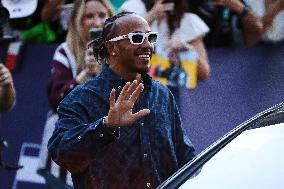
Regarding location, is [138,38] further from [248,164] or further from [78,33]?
[78,33]

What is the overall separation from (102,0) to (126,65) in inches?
103

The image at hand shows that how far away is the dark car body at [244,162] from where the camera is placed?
10.6 feet

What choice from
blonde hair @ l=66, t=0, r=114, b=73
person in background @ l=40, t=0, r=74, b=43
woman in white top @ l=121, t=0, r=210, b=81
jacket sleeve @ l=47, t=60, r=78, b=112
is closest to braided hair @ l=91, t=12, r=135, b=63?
jacket sleeve @ l=47, t=60, r=78, b=112

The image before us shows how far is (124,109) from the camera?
3.98m

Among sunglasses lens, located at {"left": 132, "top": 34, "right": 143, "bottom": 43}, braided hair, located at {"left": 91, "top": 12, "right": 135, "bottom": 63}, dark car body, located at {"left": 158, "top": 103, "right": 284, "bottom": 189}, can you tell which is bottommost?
braided hair, located at {"left": 91, "top": 12, "right": 135, "bottom": 63}

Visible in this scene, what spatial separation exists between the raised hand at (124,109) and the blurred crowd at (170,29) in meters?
2.51

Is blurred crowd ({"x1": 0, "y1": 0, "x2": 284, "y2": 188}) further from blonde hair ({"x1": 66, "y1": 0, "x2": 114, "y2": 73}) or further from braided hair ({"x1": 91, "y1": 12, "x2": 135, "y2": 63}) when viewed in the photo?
braided hair ({"x1": 91, "y1": 12, "x2": 135, "y2": 63})

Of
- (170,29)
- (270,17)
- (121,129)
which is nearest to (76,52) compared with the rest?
(170,29)

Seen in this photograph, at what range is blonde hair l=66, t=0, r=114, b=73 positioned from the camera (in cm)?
683

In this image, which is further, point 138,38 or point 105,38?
point 105,38

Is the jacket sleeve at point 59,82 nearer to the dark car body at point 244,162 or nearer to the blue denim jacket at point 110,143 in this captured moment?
the blue denim jacket at point 110,143

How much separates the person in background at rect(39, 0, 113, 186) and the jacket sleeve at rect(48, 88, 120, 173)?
89.8 inches

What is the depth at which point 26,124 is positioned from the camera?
25.9ft

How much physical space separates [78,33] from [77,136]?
2918mm
